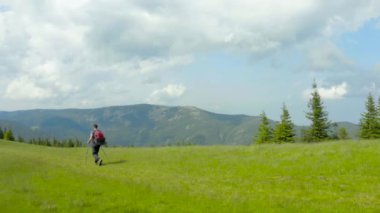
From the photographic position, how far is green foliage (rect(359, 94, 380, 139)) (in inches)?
3526

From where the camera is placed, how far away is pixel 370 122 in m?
90.0

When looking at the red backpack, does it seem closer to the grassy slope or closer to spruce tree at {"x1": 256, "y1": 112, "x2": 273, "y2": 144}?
the grassy slope

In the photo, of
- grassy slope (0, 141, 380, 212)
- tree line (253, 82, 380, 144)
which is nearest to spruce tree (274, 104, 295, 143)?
tree line (253, 82, 380, 144)

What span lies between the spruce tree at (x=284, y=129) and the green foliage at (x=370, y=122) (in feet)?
55.7

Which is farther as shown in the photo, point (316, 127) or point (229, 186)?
point (316, 127)

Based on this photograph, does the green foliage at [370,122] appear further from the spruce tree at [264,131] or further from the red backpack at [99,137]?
the red backpack at [99,137]

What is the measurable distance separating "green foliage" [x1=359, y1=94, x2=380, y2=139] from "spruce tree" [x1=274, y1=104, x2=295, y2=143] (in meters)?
17.0


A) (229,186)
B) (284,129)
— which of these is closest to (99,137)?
(229,186)

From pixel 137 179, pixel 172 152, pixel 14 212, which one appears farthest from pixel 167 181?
pixel 172 152

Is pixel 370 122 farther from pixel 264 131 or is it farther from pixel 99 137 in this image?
pixel 99 137

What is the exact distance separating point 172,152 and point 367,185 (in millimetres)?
24236

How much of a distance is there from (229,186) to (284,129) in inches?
2852

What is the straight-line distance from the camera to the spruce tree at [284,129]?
293 ft

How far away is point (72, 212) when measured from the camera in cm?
1320
